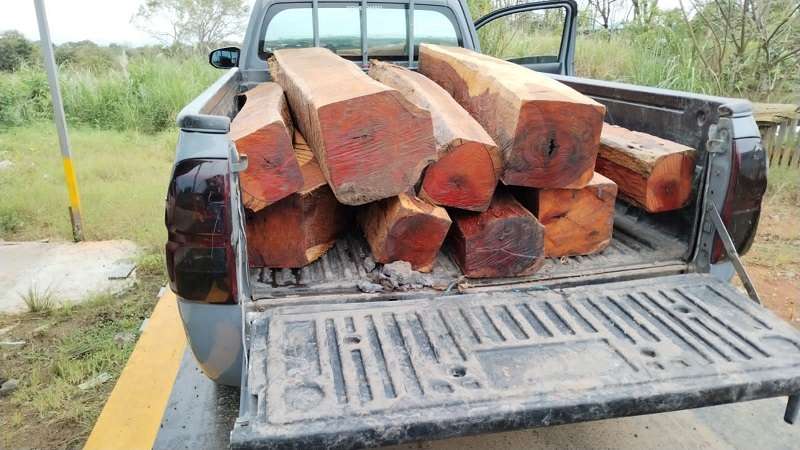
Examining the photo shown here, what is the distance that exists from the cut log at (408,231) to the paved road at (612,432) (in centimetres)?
96

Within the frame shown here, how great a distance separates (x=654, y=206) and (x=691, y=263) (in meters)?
0.29

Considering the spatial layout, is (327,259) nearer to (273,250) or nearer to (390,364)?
(273,250)

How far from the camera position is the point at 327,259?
2611 millimetres

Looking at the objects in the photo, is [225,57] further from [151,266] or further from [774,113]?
[774,113]

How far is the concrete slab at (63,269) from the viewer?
4.10 metres

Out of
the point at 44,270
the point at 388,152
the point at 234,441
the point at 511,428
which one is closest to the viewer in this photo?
the point at 234,441

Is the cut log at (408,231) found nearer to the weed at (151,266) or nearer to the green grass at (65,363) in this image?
the green grass at (65,363)

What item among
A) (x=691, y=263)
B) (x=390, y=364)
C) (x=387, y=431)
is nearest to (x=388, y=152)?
(x=390, y=364)

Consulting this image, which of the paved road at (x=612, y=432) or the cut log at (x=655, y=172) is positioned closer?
the cut log at (x=655, y=172)

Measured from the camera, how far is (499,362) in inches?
73.7

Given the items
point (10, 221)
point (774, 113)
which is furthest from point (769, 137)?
point (10, 221)

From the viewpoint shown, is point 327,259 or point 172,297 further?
point 172,297

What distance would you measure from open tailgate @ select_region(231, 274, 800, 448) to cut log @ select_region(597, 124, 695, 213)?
16.9 inches

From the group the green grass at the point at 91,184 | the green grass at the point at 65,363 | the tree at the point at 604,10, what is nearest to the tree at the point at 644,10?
the tree at the point at 604,10
